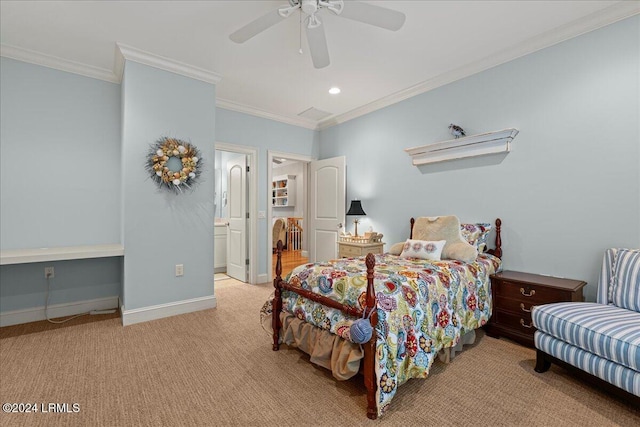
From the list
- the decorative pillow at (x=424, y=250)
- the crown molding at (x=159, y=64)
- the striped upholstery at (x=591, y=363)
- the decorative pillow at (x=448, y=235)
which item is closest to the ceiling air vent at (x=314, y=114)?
the crown molding at (x=159, y=64)

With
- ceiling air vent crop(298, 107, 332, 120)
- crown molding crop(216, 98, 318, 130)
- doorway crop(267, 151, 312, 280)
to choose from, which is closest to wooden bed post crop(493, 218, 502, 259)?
ceiling air vent crop(298, 107, 332, 120)

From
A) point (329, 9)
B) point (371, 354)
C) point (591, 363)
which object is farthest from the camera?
point (329, 9)

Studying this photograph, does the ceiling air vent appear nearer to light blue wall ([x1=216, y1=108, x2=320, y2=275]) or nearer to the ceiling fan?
light blue wall ([x1=216, y1=108, x2=320, y2=275])

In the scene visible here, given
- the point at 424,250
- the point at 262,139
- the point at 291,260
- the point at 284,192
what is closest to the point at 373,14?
the point at 424,250

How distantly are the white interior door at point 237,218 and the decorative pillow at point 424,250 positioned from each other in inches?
107

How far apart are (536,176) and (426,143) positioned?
4.24 feet

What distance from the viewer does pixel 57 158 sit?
127 inches

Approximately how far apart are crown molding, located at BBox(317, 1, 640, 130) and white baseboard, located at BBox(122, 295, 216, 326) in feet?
11.5

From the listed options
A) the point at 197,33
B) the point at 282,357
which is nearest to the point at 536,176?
the point at 282,357

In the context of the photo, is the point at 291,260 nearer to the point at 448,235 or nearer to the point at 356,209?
the point at 356,209

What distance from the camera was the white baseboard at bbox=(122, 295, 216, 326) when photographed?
305 cm

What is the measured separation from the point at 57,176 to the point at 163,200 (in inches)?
45.4

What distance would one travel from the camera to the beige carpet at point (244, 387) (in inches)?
66.5

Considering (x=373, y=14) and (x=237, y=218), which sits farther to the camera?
(x=237, y=218)
